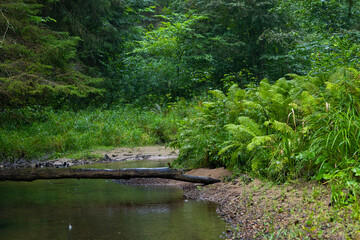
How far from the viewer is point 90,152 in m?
13.1

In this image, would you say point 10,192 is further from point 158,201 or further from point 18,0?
point 18,0

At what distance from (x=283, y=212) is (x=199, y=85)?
57.7ft

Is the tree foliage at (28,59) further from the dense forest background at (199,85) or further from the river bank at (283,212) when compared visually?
the river bank at (283,212)

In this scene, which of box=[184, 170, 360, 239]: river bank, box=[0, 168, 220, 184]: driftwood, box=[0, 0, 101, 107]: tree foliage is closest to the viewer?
box=[184, 170, 360, 239]: river bank

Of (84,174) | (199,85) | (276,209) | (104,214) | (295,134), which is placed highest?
(199,85)

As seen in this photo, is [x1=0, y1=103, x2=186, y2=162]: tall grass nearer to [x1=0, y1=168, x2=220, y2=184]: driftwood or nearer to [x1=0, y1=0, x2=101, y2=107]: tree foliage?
[x1=0, y1=0, x2=101, y2=107]: tree foliage

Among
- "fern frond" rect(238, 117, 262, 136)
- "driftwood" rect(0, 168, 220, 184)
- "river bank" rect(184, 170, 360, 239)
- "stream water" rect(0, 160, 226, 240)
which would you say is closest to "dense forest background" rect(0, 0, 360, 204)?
"fern frond" rect(238, 117, 262, 136)

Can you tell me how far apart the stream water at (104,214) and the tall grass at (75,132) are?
3.85m

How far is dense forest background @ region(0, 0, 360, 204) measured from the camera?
5750mm

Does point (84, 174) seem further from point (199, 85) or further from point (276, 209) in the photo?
point (199, 85)

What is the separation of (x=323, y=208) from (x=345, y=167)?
0.71 m

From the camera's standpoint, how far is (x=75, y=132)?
14461 millimetres

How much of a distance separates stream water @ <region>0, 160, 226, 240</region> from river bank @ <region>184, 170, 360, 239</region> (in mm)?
340

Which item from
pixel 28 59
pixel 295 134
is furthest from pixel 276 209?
pixel 28 59
